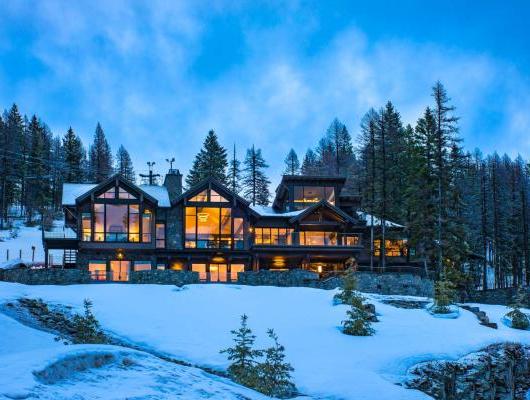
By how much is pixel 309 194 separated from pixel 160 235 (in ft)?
42.8

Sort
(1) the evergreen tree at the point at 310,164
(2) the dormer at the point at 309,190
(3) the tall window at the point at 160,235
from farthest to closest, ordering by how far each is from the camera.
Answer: (1) the evergreen tree at the point at 310,164 → (2) the dormer at the point at 309,190 → (3) the tall window at the point at 160,235

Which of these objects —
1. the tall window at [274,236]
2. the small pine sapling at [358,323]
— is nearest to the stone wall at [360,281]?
the tall window at [274,236]

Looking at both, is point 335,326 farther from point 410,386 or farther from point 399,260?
point 399,260

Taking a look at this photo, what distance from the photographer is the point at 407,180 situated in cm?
4703

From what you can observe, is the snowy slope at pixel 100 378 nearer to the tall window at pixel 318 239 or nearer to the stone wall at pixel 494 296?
the tall window at pixel 318 239

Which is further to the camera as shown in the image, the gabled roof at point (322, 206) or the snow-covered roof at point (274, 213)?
the snow-covered roof at point (274, 213)

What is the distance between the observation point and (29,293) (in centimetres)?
2389

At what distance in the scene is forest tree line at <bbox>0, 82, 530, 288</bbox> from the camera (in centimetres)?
3941

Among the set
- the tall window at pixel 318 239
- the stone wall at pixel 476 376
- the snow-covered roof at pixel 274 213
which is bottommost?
the stone wall at pixel 476 376

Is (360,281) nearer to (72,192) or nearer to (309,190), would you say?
(309,190)

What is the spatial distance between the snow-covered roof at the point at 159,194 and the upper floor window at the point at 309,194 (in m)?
10.7

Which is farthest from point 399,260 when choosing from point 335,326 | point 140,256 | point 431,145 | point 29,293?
point 29,293

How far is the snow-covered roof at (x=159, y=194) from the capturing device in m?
40.4

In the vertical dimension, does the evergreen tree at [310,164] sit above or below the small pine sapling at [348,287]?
above
